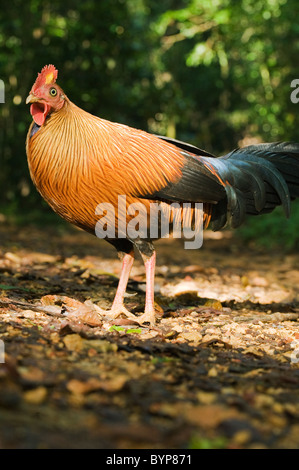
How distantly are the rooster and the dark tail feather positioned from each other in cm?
15

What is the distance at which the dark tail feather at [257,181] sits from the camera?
5.07 m

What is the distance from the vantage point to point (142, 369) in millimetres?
2832

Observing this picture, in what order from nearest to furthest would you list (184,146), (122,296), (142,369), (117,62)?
(142,369)
(122,296)
(184,146)
(117,62)

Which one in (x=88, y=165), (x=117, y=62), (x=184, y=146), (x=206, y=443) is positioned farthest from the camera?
(x=117, y=62)

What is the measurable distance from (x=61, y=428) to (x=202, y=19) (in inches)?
558

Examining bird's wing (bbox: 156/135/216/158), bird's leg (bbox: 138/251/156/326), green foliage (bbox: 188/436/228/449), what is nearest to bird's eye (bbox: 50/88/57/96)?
bird's wing (bbox: 156/135/216/158)

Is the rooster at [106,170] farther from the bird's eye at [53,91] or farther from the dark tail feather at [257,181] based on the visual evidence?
the dark tail feather at [257,181]

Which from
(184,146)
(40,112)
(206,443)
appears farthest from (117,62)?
(206,443)

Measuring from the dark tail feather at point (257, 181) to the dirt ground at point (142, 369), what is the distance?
0.90 metres

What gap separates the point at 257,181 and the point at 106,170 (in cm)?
160

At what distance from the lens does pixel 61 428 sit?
6.69 feet

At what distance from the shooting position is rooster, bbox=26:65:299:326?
13.9 feet

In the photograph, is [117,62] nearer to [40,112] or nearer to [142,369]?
[40,112]
